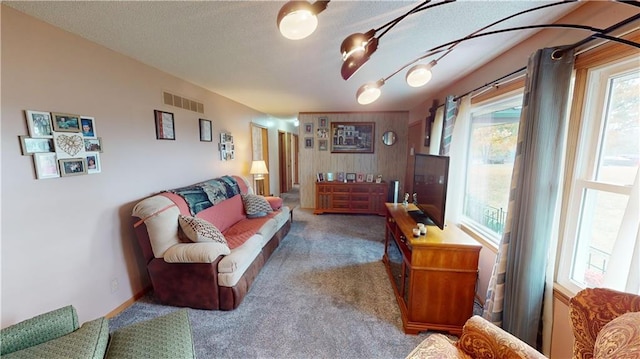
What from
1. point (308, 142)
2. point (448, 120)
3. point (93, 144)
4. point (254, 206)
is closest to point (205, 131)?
point (254, 206)

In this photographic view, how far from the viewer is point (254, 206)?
3.46m

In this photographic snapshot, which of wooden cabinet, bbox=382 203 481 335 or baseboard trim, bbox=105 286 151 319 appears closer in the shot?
wooden cabinet, bbox=382 203 481 335

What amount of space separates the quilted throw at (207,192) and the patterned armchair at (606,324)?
9.19 ft

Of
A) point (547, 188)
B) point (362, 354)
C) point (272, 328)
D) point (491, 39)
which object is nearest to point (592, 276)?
point (547, 188)

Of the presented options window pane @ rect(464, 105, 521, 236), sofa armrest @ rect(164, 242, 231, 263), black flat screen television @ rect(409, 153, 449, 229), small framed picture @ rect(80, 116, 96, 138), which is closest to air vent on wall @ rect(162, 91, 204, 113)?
small framed picture @ rect(80, 116, 96, 138)

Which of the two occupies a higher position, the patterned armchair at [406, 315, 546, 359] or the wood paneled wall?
the wood paneled wall

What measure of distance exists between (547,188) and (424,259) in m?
0.87

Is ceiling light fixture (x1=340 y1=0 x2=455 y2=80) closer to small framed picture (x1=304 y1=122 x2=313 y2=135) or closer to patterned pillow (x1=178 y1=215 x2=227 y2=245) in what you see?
patterned pillow (x1=178 y1=215 x2=227 y2=245)

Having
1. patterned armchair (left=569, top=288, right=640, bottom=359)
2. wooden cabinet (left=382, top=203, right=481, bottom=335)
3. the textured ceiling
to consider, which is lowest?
wooden cabinet (left=382, top=203, right=481, bottom=335)

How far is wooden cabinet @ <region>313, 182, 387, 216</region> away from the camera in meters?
4.88

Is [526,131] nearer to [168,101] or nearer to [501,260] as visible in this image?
[501,260]

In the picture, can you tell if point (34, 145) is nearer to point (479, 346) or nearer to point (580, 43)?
point (479, 346)

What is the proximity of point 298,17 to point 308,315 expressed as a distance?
211 centimetres

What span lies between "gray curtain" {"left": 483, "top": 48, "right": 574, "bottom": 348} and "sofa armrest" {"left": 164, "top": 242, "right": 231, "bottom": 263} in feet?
7.26
